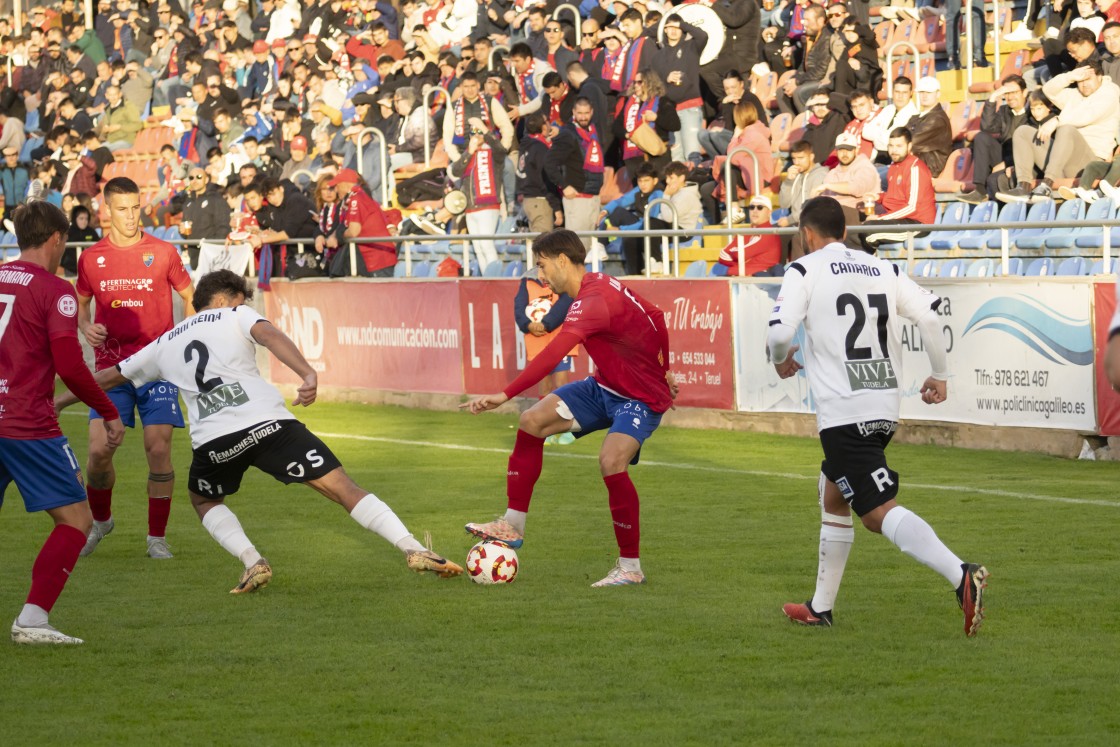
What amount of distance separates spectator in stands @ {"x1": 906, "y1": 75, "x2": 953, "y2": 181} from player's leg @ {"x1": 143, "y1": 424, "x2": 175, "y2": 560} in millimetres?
10148

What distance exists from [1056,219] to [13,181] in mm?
22672

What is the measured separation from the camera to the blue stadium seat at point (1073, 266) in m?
15.1

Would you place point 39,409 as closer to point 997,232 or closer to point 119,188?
point 119,188

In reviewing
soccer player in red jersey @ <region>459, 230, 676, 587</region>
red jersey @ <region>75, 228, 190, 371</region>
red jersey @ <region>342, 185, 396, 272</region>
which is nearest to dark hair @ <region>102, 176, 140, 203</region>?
red jersey @ <region>75, 228, 190, 371</region>

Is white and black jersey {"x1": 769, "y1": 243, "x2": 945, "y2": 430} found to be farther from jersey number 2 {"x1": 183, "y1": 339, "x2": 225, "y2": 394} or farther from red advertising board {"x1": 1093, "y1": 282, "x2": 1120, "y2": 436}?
red advertising board {"x1": 1093, "y1": 282, "x2": 1120, "y2": 436}

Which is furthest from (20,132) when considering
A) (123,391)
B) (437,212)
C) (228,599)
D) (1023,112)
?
(228,599)

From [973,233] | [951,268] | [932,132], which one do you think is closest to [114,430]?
[951,268]

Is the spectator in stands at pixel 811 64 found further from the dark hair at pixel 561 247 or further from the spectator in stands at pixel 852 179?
the dark hair at pixel 561 247

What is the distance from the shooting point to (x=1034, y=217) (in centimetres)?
1620

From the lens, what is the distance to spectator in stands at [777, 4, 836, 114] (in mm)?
20281

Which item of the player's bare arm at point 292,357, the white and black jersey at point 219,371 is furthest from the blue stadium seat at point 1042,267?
the player's bare arm at point 292,357

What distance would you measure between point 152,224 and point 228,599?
74.6 ft

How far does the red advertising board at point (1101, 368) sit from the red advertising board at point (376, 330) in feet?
26.6

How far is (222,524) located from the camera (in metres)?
9.03
